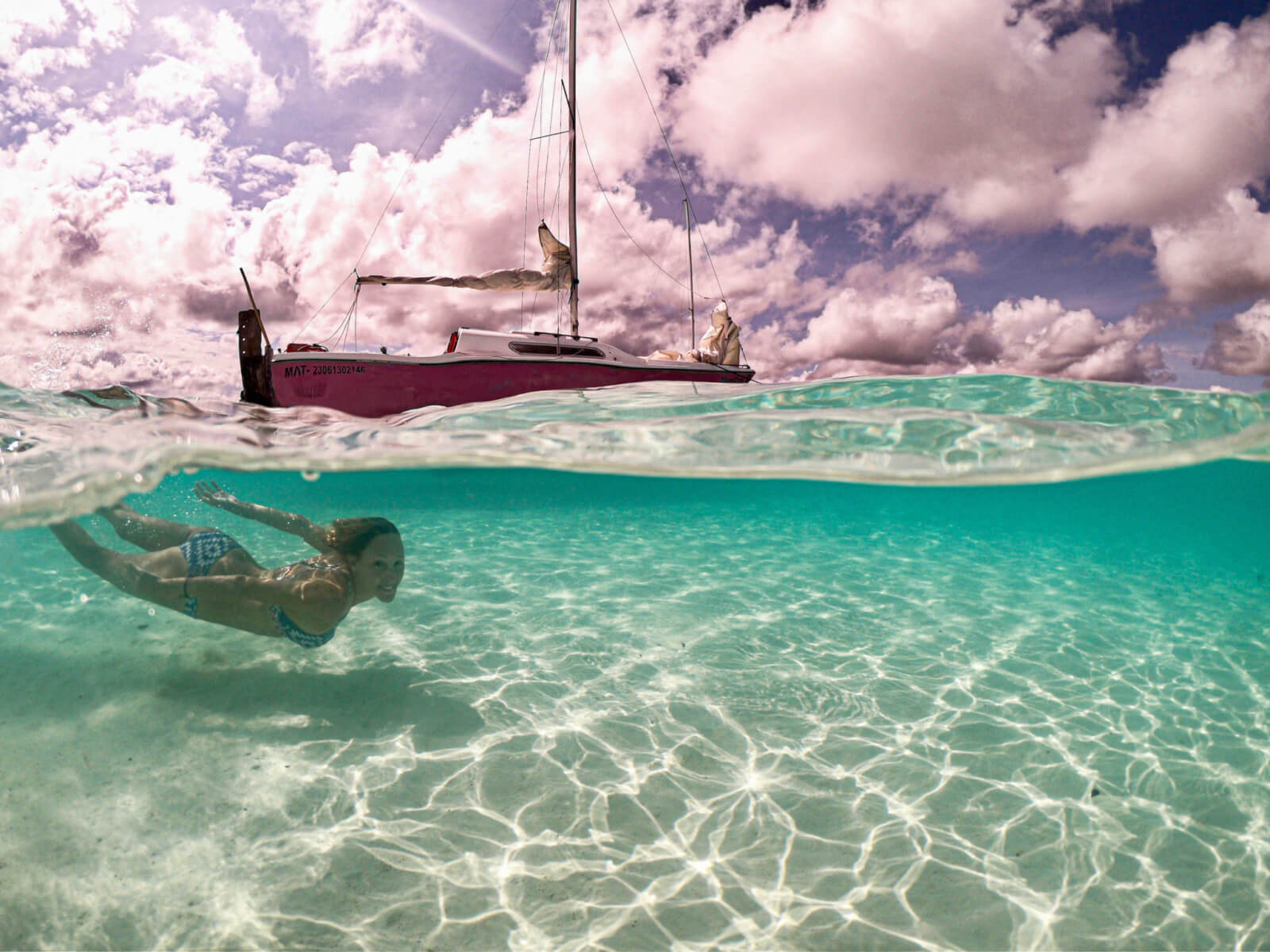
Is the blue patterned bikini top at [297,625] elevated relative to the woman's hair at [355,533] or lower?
lower

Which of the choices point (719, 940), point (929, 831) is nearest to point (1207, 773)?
point (929, 831)

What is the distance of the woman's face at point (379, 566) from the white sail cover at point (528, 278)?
13.9 m

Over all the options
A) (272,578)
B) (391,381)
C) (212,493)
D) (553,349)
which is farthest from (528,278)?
(272,578)

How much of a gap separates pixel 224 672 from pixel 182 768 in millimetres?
1618

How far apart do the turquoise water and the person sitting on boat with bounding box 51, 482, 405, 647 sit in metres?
0.71

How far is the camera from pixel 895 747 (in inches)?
191

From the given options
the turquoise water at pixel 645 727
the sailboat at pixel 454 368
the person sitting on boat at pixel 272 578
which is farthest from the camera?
the sailboat at pixel 454 368

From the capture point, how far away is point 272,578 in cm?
519

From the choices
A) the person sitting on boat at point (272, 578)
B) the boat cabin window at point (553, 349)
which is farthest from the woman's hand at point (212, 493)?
the boat cabin window at point (553, 349)

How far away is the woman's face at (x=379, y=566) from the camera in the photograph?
17.5 feet

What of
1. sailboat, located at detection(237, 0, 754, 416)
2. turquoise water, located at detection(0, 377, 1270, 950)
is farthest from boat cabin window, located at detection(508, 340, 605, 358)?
turquoise water, located at detection(0, 377, 1270, 950)

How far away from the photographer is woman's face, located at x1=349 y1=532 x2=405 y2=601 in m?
5.35

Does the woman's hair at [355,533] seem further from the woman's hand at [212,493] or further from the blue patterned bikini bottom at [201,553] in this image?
the woman's hand at [212,493]

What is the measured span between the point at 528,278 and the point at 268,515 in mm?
13343
